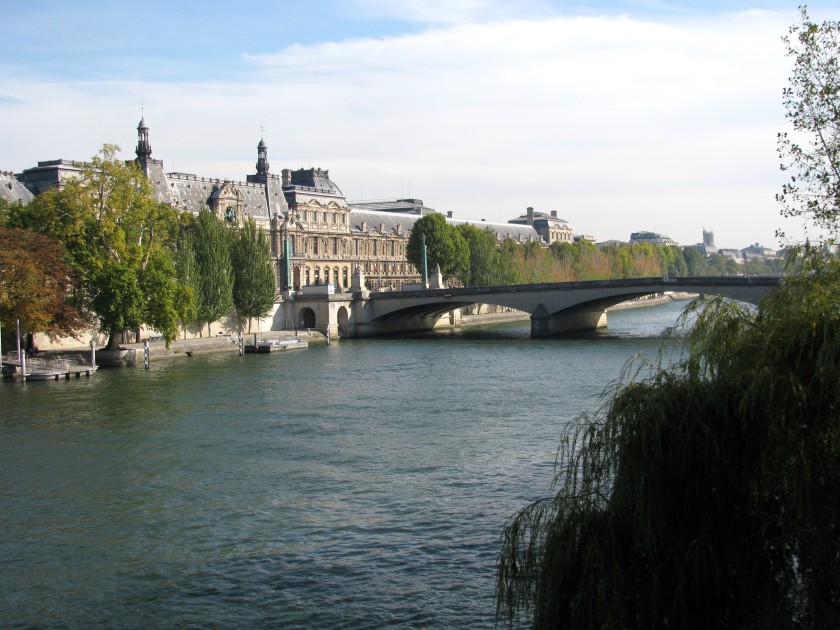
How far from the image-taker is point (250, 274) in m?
73.0

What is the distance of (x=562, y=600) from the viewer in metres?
10.8

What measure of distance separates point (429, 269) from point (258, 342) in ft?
127

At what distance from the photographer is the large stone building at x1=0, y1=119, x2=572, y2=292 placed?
3268 inches

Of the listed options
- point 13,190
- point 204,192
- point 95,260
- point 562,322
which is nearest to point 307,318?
point 204,192

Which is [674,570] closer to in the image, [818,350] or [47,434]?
[818,350]

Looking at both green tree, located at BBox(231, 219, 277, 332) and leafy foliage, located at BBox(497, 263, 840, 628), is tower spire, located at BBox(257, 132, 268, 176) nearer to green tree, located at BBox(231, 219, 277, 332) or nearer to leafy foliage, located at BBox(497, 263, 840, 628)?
green tree, located at BBox(231, 219, 277, 332)

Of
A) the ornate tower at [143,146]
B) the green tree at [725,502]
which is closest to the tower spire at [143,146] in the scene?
the ornate tower at [143,146]

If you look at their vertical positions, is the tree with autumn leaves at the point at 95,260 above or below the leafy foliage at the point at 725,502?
above

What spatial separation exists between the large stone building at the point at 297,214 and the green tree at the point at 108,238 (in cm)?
1486

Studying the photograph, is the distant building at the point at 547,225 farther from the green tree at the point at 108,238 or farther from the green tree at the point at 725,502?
the green tree at the point at 725,502

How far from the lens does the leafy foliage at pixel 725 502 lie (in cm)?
972

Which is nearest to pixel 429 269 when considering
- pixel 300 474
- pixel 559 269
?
pixel 559 269

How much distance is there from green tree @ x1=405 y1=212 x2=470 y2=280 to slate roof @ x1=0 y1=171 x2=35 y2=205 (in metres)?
38.5

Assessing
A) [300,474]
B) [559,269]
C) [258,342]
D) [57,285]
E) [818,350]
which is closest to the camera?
[818,350]
